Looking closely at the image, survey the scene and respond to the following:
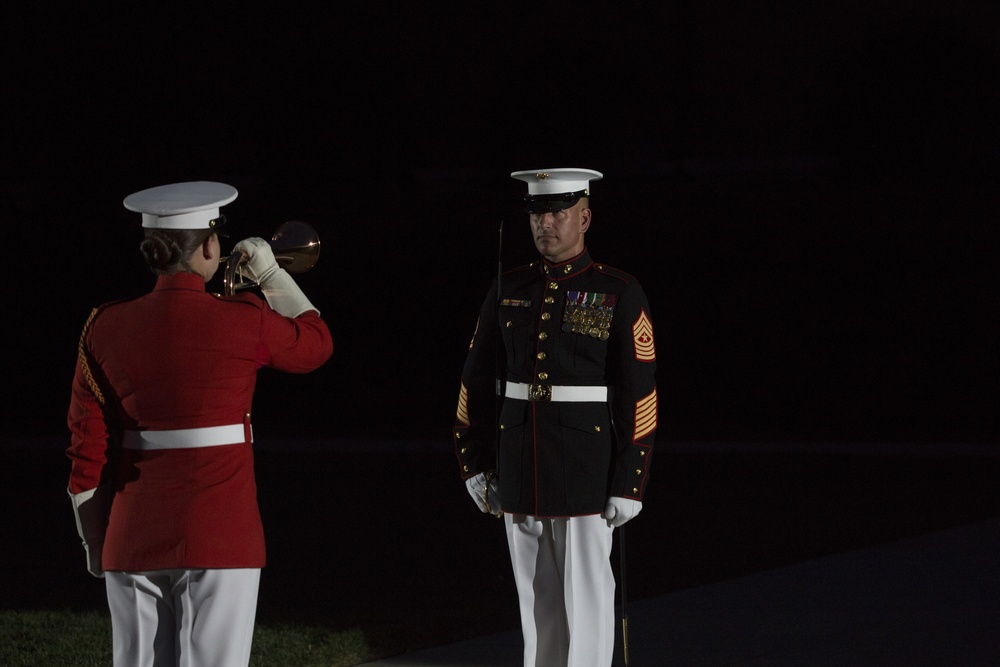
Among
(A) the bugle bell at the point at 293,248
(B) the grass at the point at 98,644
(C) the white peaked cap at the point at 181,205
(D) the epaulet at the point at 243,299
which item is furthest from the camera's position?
(B) the grass at the point at 98,644

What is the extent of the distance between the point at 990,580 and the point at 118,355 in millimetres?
5451

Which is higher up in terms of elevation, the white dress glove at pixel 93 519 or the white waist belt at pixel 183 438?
the white waist belt at pixel 183 438

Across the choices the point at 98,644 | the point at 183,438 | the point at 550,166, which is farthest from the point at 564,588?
the point at 550,166

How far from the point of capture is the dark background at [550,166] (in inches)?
755

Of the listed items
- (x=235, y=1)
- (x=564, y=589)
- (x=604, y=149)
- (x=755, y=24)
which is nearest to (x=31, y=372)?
(x=235, y=1)

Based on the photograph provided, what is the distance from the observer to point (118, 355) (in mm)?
3963

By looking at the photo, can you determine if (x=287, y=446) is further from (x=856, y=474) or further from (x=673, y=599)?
(x=673, y=599)

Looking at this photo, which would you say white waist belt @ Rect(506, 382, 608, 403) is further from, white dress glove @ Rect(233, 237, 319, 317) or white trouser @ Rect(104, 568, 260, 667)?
white trouser @ Rect(104, 568, 260, 667)

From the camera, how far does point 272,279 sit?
167 inches

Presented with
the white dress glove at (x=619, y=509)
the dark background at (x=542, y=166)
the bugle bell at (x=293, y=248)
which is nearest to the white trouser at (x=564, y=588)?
the white dress glove at (x=619, y=509)

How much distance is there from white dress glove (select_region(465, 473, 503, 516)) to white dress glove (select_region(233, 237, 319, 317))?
1.22 meters

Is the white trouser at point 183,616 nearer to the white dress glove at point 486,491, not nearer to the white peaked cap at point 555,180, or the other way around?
the white dress glove at point 486,491

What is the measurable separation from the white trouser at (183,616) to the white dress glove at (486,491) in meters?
1.30

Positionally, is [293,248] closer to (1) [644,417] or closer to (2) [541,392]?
(2) [541,392]
